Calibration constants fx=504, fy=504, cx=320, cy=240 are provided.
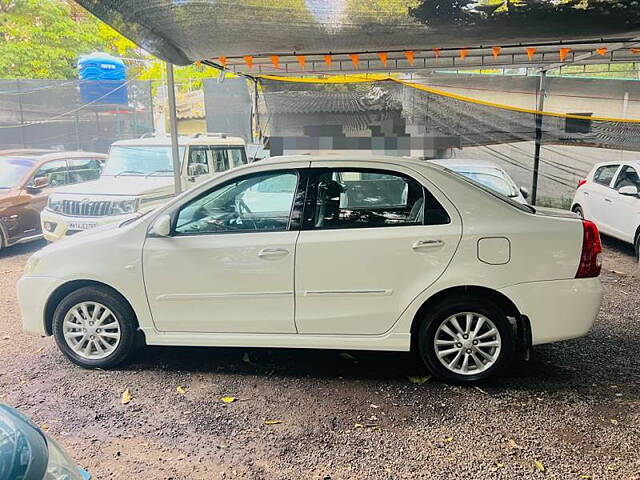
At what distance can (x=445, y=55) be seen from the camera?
638cm

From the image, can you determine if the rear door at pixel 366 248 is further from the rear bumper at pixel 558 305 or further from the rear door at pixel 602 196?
the rear door at pixel 602 196

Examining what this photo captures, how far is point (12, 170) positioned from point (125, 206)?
9.87ft

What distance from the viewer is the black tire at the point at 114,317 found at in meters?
3.72

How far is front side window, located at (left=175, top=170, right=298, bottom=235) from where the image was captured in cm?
363

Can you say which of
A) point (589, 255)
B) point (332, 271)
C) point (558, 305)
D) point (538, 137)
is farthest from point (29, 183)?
point (538, 137)

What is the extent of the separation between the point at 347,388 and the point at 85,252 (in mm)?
2152

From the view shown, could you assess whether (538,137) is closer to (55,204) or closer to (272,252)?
(272,252)

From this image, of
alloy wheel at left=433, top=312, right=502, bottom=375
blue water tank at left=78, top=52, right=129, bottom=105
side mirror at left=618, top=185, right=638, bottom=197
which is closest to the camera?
alloy wheel at left=433, top=312, right=502, bottom=375

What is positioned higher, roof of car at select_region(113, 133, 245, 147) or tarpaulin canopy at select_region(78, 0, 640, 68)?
tarpaulin canopy at select_region(78, 0, 640, 68)

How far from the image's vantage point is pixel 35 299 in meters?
3.81

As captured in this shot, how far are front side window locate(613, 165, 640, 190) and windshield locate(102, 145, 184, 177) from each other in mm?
6772

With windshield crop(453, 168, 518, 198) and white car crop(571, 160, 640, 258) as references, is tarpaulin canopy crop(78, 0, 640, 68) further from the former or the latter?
white car crop(571, 160, 640, 258)

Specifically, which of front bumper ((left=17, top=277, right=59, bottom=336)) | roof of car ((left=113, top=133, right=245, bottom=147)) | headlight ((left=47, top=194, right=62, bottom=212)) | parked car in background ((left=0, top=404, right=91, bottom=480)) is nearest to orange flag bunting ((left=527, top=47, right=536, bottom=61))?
roof of car ((left=113, top=133, right=245, bottom=147))

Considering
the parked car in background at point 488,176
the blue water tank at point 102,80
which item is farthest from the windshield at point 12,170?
the parked car in background at point 488,176
